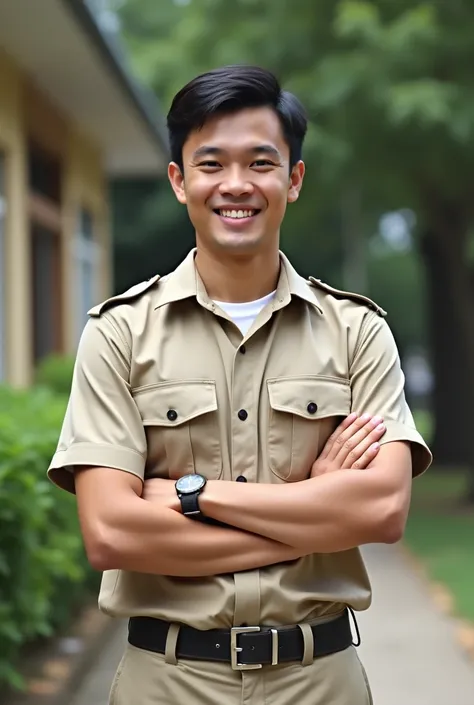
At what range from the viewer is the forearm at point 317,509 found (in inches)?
110

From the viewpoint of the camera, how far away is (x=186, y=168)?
2.93m

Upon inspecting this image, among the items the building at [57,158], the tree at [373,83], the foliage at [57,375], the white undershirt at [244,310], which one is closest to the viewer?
the white undershirt at [244,310]

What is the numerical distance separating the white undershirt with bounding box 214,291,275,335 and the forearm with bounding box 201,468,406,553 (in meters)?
0.42

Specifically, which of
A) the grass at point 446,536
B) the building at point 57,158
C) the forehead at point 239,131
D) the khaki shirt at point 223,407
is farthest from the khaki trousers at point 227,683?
the building at point 57,158

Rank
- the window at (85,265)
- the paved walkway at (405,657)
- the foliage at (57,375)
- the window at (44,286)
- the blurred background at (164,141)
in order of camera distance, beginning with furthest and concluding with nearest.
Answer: the window at (85,265), the window at (44,286), the foliage at (57,375), the blurred background at (164,141), the paved walkway at (405,657)

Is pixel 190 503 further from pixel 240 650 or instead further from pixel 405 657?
pixel 405 657

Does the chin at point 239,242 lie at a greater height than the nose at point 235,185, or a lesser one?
lesser

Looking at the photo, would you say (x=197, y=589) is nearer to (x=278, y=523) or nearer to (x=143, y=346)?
(x=278, y=523)

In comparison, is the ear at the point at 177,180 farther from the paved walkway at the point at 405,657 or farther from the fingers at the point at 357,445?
the paved walkway at the point at 405,657

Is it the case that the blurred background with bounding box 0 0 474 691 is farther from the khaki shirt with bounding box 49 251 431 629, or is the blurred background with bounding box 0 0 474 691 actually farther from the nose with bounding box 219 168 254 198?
the nose with bounding box 219 168 254 198

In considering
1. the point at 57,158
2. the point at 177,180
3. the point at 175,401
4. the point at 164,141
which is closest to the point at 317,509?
the point at 175,401

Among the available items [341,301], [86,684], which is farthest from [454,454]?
[341,301]

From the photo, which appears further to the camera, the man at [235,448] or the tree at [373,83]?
the tree at [373,83]

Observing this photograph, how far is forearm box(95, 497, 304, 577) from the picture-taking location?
9.11ft
